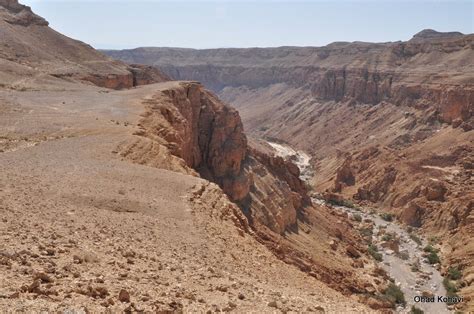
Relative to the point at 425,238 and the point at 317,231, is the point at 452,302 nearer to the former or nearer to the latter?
the point at 317,231

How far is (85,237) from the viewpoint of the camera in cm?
1155

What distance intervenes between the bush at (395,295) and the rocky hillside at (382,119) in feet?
11.9

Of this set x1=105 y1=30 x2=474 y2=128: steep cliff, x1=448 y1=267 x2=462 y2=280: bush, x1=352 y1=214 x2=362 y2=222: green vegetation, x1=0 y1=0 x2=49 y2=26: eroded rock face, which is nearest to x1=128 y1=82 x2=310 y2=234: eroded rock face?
x1=352 y1=214 x2=362 y2=222: green vegetation

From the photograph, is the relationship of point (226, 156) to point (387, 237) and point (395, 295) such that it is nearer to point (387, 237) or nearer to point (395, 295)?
point (395, 295)

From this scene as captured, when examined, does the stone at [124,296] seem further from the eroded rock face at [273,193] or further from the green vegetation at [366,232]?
the green vegetation at [366,232]

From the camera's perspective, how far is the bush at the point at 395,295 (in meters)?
29.2

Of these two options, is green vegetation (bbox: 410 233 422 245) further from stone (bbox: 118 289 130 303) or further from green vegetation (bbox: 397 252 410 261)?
stone (bbox: 118 289 130 303)

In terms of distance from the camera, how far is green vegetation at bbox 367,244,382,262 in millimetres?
37438

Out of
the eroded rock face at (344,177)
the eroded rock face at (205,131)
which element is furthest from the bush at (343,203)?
the eroded rock face at (205,131)

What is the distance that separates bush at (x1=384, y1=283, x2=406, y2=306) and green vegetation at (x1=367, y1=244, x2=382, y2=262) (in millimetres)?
6283

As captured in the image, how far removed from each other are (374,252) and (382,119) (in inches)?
1964

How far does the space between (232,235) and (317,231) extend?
22.7 m

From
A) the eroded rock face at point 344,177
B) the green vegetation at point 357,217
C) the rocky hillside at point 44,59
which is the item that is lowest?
the green vegetation at point 357,217

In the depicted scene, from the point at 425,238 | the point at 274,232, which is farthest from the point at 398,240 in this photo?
the point at 274,232
